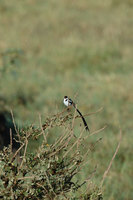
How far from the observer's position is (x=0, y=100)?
9.55 meters

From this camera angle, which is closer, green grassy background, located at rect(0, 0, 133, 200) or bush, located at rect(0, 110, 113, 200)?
bush, located at rect(0, 110, 113, 200)

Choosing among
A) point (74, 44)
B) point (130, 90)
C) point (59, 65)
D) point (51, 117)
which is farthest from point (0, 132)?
point (74, 44)

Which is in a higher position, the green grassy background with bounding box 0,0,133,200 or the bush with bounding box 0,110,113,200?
the green grassy background with bounding box 0,0,133,200

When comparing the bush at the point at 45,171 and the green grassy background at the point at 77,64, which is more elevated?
the green grassy background at the point at 77,64

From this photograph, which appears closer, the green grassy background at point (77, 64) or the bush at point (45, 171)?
the bush at point (45, 171)

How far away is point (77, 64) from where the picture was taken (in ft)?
44.7

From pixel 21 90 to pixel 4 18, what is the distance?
671 cm

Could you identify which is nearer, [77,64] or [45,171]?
[45,171]

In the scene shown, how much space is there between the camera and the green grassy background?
8.14m

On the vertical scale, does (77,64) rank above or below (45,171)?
above

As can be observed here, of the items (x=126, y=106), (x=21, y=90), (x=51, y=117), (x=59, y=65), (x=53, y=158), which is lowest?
(x=53, y=158)

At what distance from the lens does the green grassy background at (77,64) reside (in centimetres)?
814

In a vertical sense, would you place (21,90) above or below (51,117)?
above

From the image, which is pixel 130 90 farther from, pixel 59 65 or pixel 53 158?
pixel 53 158
